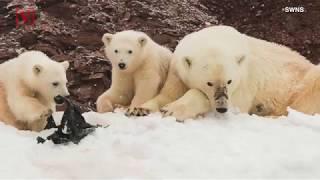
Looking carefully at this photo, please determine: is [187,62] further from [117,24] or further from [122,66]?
[117,24]

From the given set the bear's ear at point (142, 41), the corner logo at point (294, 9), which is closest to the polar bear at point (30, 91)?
the bear's ear at point (142, 41)

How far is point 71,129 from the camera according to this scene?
5008 mm

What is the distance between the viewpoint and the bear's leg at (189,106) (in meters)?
5.58

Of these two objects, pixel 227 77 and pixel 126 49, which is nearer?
pixel 227 77

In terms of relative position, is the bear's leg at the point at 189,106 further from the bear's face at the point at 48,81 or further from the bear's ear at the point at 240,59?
the bear's face at the point at 48,81

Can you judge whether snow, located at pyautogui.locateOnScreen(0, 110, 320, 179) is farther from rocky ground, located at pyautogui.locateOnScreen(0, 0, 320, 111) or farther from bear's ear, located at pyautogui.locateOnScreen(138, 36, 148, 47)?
rocky ground, located at pyautogui.locateOnScreen(0, 0, 320, 111)

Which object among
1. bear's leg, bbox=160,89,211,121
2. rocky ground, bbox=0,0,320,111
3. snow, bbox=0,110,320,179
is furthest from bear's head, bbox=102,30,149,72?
rocky ground, bbox=0,0,320,111

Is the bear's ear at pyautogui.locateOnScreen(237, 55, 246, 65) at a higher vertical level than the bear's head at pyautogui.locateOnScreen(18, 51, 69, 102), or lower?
higher

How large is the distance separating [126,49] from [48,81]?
965 millimetres

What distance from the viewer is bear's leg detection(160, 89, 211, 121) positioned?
5.58 meters

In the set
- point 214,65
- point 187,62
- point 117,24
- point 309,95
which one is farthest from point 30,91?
point 117,24

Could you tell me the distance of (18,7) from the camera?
15.7 meters

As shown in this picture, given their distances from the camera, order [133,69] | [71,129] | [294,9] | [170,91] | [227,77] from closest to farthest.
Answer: [71,129]
[227,77]
[170,91]
[133,69]
[294,9]

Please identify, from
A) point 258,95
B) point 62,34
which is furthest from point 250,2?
point 258,95
